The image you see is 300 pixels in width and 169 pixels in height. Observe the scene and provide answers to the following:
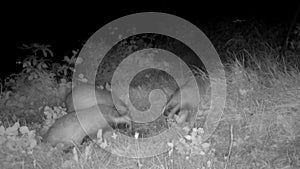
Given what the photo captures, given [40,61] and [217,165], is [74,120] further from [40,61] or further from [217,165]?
[40,61]

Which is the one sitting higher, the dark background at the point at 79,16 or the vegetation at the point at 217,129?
the dark background at the point at 79,16

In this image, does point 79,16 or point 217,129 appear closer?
point 217,129

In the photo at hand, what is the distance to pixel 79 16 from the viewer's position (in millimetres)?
6480

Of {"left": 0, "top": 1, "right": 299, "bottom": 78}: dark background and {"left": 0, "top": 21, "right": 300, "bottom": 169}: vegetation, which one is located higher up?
{"left": 0, "top": 1, "right": 299, "bottom": 78}: dark background

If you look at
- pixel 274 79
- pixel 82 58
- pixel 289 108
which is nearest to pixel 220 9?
pixel 82 58

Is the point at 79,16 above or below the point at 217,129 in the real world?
above

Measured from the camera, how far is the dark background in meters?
5.79

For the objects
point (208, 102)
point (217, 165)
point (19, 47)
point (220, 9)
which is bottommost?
point (217, 165)

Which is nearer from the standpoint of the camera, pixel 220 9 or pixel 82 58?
pixel 82 58

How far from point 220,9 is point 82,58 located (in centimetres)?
261

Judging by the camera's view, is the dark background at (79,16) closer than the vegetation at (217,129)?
No

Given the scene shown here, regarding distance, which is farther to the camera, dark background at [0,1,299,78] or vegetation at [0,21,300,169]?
dark background at [0,1,299,78]

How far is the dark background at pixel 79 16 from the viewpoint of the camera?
19.0ft

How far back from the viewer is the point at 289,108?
3.50 metres
